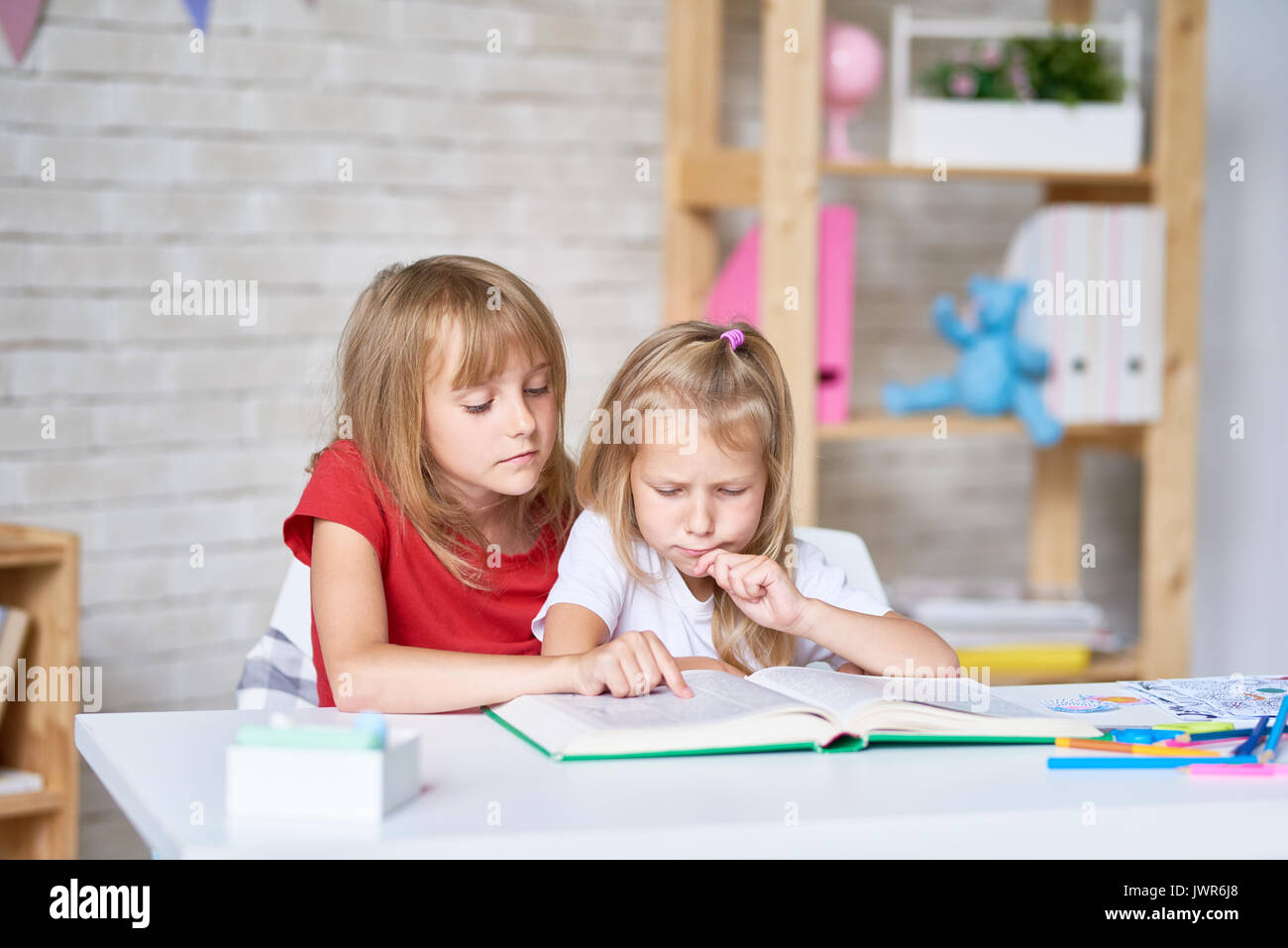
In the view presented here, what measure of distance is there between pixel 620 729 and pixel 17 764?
1.47m

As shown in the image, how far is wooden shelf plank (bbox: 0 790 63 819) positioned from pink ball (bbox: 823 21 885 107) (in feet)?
5.87

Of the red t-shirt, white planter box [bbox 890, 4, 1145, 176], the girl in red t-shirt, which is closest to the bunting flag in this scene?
the girl in red t-shirt

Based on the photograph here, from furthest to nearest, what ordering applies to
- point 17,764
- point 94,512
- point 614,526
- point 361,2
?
point 361,2, point 94,512, point 17,764, point 614,526

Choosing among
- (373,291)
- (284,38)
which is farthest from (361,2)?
(373,291)

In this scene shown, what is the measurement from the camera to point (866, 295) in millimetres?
3246

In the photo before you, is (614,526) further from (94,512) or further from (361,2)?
(361,2)

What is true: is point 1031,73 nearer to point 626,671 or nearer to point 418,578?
point 418,578

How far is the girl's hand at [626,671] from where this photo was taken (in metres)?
1.20

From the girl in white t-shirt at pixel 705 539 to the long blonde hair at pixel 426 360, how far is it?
0.10 metres

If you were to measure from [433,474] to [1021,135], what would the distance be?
1.51m

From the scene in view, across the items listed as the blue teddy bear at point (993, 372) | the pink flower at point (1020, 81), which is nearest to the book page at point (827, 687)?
the blue teddy bear at point (993, 372)

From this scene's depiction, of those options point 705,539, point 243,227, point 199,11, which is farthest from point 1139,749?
point 199,11

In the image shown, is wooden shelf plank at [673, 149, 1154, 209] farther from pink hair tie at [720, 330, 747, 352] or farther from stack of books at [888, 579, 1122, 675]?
pink hair tie at [720, 330, 747, 352]

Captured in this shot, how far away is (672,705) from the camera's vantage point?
1.16 metres
